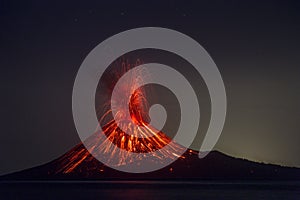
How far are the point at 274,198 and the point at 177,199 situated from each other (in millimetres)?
16623

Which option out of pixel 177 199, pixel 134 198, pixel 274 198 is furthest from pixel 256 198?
pixel 134 198

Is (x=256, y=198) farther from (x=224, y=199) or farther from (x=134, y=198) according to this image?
(x=134, y=198)

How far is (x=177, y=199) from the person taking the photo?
378 feet

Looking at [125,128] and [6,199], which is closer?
[6,199]

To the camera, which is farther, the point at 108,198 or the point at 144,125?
the point at 144,125

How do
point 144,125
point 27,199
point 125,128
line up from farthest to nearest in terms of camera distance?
point 125,128, point 144,125, point 27,199

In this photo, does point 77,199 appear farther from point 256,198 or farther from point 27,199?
point 256,198

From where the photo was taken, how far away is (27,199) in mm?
116688

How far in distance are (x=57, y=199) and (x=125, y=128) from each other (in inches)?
3295

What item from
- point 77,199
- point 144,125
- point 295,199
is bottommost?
point 295,199

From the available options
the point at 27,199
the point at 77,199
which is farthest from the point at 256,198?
the point at 27,199

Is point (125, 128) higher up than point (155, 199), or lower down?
higher up

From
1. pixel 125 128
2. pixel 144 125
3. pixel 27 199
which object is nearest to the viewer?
pixel 27 199

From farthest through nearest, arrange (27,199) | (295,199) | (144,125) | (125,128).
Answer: (125,128), (144,125), (27,199), (295,199)
